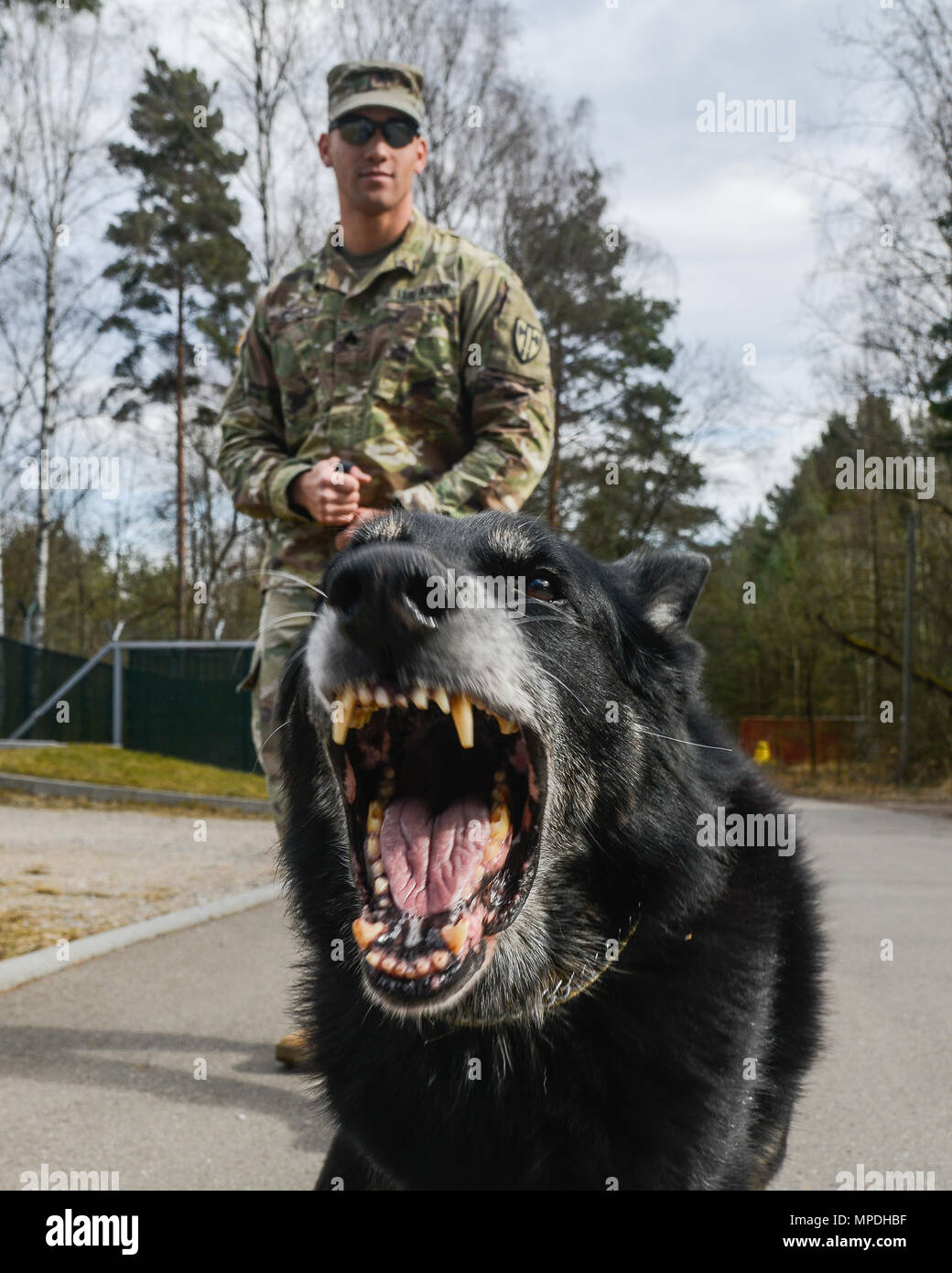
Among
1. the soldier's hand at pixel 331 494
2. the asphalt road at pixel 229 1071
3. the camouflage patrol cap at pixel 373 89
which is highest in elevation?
the camouflage patrol cap at pixel 373 89

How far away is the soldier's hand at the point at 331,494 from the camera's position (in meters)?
2.99

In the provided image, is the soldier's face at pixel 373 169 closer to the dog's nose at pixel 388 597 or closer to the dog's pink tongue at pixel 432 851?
the dog's nose at pixel 388 597

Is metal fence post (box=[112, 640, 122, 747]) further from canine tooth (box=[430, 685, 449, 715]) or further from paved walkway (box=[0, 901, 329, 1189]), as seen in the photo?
canine tooth (box=[430, 685, 449, 715])

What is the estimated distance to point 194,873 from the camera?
7.89 meters

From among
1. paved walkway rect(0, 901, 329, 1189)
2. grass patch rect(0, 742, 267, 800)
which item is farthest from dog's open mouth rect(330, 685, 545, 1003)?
grass patch rect(0, 742, 267, 800)

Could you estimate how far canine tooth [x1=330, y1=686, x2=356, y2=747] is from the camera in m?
2.07

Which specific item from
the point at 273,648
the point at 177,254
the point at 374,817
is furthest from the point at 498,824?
the point at 177,254

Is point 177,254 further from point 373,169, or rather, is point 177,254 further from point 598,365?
point 373,169

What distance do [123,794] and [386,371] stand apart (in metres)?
10.7

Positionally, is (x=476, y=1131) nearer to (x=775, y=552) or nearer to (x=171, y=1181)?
(x=171, y=1181)

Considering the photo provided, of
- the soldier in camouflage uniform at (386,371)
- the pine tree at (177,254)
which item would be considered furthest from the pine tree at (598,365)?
the soldier in camouflage uniform at (386,371)

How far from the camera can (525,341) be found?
3.28m

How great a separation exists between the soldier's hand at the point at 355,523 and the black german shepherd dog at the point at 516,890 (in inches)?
8.4

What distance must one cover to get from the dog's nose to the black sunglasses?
72.2 inches
